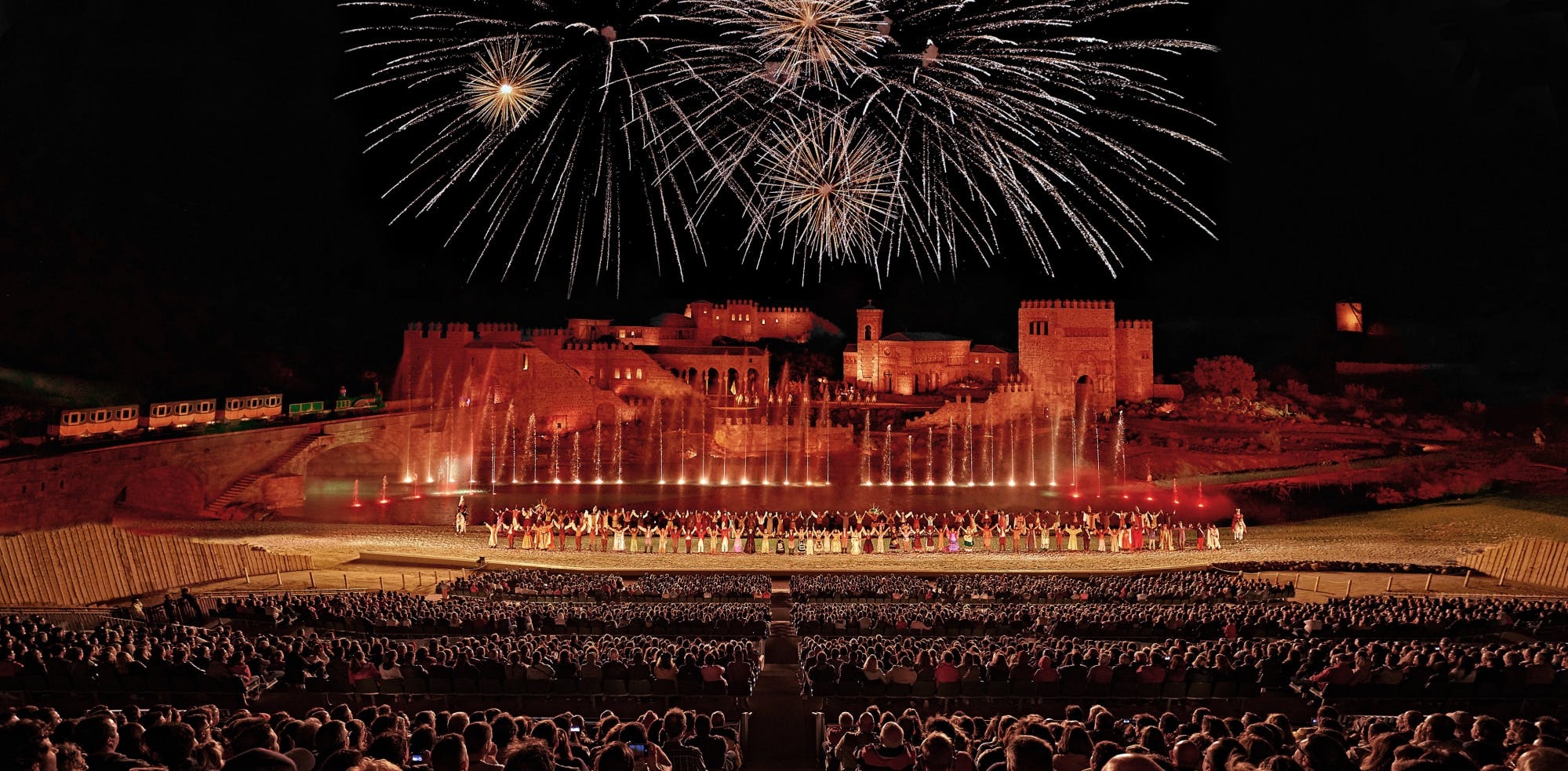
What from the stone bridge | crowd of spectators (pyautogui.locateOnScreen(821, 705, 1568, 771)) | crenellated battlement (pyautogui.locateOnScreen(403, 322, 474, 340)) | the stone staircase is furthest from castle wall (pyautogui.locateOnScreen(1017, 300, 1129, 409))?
crowd of spectators (pyautogui.locateOnScreen(821, 705, 1568, 771))

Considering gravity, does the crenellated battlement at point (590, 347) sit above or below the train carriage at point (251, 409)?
above

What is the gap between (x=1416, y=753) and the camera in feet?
11.3

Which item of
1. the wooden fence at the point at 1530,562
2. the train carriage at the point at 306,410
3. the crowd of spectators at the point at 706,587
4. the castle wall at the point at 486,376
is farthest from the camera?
the castle wall at the point at 486,376

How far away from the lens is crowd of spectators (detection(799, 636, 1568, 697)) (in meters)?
7.96

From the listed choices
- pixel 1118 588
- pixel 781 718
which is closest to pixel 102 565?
pixel 781 718

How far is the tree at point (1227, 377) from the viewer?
175ft

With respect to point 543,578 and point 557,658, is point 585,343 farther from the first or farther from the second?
point 557,658

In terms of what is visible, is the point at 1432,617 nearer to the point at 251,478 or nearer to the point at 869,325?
the point at 251,478

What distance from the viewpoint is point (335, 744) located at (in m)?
4.11

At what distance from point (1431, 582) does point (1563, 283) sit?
4509cm

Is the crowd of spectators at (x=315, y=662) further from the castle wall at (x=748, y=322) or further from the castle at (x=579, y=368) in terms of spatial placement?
the castle wall at (x=748, y=322)

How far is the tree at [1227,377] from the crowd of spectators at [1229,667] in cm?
4698

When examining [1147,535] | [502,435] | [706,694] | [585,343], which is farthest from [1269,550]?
[585,343]

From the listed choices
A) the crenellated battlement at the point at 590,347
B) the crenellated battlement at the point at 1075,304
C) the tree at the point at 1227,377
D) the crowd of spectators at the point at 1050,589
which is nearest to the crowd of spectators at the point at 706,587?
the crowd of spectators at the point at 1050,589
